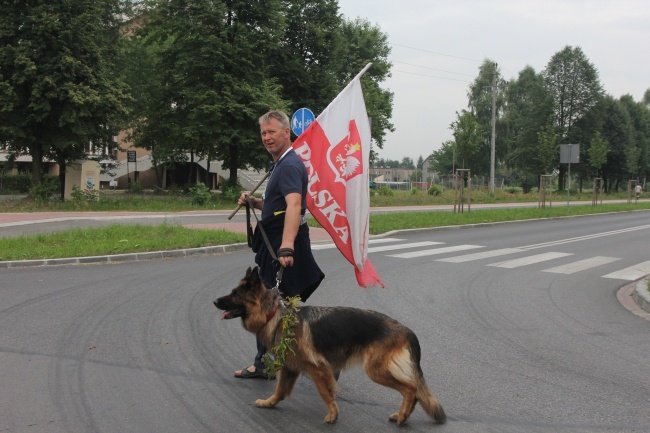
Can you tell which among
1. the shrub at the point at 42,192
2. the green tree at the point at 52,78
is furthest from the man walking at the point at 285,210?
the shrub at the point at 42,192

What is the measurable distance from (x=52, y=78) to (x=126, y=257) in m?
17.6

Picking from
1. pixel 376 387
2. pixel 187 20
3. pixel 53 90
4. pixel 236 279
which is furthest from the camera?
pixel 187 20

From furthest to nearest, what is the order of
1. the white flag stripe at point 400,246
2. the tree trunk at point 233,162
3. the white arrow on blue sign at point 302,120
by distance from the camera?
the tree trunk at point 233,162 → the white flag stripe at point 400,246 → the white arrow on blue sign at point 302,120

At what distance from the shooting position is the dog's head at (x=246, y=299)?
12.7 ft

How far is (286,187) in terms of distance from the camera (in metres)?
4.35

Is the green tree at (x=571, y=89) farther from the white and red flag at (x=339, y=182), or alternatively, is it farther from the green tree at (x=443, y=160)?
the white and red flag at (x=339, y=182)

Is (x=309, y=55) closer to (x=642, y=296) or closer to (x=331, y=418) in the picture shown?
(x=642, y=296)

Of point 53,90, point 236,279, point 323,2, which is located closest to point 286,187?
point 236,279

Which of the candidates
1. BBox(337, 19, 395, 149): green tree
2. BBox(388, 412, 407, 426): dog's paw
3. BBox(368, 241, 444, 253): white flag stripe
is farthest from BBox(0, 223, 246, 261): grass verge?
BBox(337, 19, 395, 149): green tree

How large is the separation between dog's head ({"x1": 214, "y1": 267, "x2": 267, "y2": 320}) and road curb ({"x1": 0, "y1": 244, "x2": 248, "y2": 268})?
28.5 ft

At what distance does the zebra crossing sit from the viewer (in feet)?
39.5

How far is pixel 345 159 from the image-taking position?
5051 mm

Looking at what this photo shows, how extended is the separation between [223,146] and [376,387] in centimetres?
2830

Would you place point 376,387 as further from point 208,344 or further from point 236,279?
point 236,279
